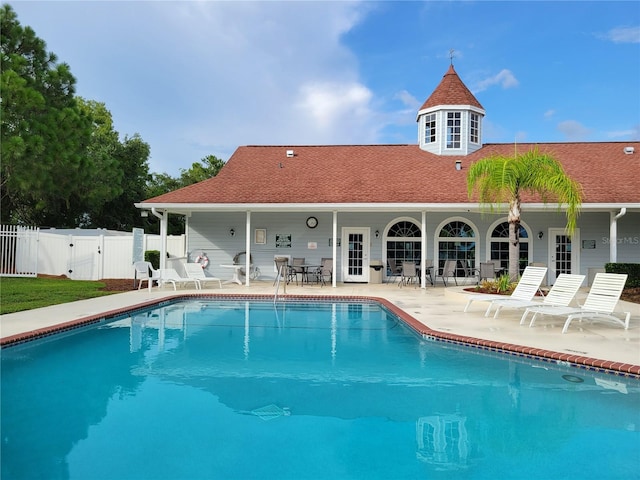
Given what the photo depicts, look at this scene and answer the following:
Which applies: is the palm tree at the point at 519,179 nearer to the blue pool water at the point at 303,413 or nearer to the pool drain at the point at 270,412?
the blue pool water at the point at 303,413

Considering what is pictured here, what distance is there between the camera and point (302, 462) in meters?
3.48

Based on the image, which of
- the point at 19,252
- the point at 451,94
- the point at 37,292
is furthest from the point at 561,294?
the point at 19,252

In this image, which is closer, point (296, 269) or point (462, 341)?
point (462, 341)

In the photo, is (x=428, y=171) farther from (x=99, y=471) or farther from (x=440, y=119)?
(x=99, y=471)

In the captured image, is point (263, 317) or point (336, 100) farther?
point (336, 100)

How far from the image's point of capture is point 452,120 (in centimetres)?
1803

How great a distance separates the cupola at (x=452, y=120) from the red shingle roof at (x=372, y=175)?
49 cm

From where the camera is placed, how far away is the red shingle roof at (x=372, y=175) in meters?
14.3

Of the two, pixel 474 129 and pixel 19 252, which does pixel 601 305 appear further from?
pixel 19 252

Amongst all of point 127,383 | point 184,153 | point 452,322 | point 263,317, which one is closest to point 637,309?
point 452,322

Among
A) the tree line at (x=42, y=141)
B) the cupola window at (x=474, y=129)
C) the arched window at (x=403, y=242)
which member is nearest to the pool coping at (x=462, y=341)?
the arched window at (x=403, y=242)

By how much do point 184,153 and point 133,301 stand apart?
23.7 metres

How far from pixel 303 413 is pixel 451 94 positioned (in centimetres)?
1653

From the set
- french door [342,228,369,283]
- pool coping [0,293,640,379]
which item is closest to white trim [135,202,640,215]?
french door [342,228,369,283]
